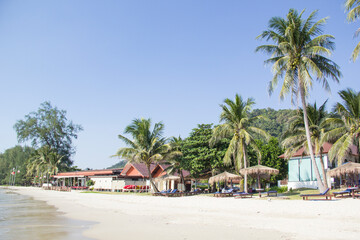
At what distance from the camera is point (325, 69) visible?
60.5 ft

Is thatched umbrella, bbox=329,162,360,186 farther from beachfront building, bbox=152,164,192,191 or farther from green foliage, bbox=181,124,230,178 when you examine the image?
beachfront building, bbox=152,164,192,191

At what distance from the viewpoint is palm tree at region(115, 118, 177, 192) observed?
26094 mm

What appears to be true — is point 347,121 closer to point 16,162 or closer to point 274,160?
point 274,160

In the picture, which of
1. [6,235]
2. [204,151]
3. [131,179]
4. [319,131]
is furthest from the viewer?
[131,179]

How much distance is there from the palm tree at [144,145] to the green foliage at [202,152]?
5.46 feet

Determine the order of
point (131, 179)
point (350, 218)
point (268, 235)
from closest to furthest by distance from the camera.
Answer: point (268, 235) < point (350, 218) < point (131, 179)

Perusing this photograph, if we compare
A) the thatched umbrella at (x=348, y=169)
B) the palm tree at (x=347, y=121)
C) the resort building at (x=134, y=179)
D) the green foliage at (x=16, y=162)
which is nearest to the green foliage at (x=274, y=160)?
the resort building at (x=134, y=179)

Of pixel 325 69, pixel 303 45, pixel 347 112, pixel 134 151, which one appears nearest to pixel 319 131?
pixel 347 112

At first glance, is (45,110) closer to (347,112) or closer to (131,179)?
(131,179)

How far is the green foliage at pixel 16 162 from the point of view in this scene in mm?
77875

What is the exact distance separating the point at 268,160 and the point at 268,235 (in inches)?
1253

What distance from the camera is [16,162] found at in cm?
7875

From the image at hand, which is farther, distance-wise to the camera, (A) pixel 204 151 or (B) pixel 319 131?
(A) pixel 204 151

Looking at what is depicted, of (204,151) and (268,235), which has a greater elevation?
(204,151)
